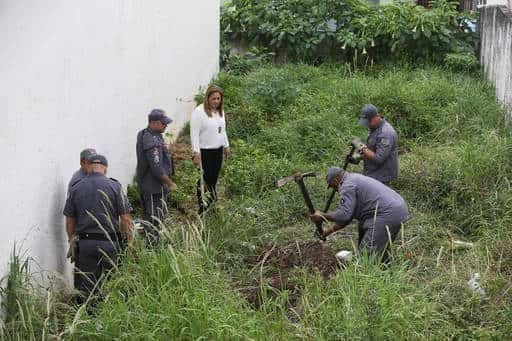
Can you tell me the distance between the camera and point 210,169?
28.0 feet

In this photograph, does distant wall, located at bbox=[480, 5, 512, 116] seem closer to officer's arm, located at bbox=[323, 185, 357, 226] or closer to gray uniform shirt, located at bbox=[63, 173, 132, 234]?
officer's arm, located at bbox=[323, 185, 357, 226]

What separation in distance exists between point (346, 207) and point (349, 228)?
150 cm

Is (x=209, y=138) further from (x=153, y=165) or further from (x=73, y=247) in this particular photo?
(x=73, y=247)

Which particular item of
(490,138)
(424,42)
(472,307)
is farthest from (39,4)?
(424,42)

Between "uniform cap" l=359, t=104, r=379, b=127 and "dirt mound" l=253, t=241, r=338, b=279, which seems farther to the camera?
"uniform cap" l=359, t=104, r=379, b=127

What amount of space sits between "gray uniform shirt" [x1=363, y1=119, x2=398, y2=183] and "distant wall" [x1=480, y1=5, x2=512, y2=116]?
122 inches

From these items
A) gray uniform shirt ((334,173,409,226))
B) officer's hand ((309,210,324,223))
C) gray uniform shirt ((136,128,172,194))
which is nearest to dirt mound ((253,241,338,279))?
officer's hand ((309,210,324,223))

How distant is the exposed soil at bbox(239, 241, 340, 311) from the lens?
6238mm

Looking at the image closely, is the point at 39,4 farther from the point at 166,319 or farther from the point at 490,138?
the point at 490,138

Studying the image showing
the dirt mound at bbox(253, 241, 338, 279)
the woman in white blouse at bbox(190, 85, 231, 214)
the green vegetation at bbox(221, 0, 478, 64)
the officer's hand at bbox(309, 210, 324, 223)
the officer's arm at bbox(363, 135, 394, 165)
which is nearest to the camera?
the officer's hand at bbox(309, 210, 324, 223)

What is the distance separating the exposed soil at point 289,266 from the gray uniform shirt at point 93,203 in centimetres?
125

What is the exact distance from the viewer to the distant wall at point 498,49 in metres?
10.3

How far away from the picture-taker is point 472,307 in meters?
5.64

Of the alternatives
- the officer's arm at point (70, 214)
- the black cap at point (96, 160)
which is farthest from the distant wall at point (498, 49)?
the officer's arm at point (70, 214)
